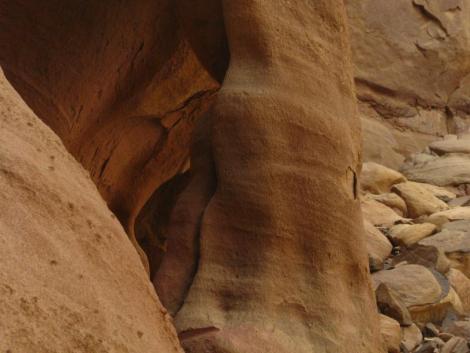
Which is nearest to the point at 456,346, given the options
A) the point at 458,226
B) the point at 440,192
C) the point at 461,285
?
the point at 461,285

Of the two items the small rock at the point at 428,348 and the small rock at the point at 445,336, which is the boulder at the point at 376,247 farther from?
the small rock at the point at 428,348

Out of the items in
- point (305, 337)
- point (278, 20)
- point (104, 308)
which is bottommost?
point (305, 337)

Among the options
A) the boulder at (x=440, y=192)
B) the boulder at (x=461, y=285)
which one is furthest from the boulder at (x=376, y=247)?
the boulder at (x=440, y=192)

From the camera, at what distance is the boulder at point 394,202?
1007cm

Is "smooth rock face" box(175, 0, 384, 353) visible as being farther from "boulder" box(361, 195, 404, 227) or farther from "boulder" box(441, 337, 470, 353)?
"boulder" box(361, 195, 404, 227)

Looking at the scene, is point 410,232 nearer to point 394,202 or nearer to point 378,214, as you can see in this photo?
point 378,214

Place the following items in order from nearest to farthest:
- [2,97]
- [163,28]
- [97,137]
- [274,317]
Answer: [2,97] < [274,317] < [163,28] < [97,137]

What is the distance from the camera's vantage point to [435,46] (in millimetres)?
13359

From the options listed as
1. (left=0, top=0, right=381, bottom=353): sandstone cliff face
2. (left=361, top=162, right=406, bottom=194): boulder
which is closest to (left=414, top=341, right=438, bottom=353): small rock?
(left=0, top=0, right=381, bottom=353): sandstone cliff face

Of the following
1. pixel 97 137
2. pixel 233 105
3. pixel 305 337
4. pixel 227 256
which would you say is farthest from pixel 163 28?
pixel 305 337

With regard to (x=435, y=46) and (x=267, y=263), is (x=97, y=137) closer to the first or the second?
(x=267, y=263)

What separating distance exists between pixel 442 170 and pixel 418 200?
5.70ft

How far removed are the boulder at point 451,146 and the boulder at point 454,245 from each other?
4.09 meters

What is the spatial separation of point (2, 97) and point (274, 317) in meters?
1.40
